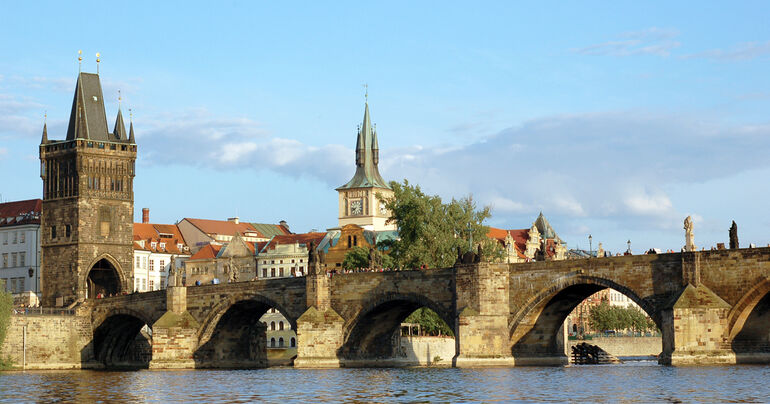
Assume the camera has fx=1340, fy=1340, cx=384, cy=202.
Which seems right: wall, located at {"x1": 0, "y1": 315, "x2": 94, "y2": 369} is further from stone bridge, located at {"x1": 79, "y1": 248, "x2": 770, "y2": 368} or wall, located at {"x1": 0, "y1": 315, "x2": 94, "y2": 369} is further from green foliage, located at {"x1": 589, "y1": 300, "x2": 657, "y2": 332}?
green foliage, located at {"x1": 589, "y1": 300, "x2": 657, "y2": 332}

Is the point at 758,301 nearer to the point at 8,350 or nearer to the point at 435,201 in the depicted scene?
the point at 435,201

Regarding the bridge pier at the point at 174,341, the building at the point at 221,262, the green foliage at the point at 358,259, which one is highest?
the building at the point at 221,262

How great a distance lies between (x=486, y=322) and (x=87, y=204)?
44.8m

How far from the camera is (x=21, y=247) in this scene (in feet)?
379

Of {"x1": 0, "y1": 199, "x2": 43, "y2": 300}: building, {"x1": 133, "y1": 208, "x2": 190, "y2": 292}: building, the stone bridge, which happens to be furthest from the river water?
{"x1": 133, "y1": 208, "x2": 190, "y2": 292}: building

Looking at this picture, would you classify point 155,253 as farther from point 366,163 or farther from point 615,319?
point 615,319

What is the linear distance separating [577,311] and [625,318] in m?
9.56

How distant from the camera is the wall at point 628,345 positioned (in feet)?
412

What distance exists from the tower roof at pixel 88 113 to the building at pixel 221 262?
3470 cm

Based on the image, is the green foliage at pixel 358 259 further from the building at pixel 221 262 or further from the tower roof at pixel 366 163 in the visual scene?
the tower roof at pixel 366 163

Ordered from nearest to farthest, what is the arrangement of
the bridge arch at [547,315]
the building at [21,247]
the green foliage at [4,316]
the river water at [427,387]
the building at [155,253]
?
the river water at [427,387] < the bridge arch at [547,315] < the green foliage at [4,316] < the building at [21,247] < the building at [155,253]

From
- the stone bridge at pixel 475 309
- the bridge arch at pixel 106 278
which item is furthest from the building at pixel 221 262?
the stone bridge at pixel 475 309

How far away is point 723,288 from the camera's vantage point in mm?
64625

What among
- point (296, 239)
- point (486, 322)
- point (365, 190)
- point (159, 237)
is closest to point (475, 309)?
point (486, 322)
